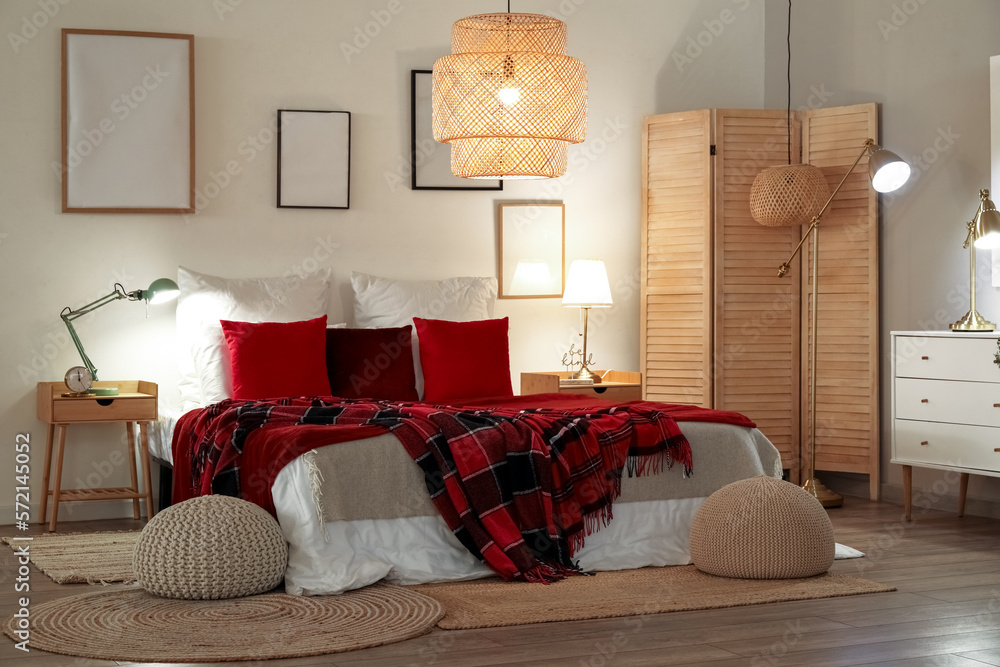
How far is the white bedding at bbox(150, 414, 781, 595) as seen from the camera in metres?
3.41

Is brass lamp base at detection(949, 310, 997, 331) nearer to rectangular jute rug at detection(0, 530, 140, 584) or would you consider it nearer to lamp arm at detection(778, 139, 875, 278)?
lamp arm at detection(778, 139, 875, 278)

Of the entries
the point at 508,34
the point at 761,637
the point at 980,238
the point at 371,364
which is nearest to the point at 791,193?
the point at 980,238

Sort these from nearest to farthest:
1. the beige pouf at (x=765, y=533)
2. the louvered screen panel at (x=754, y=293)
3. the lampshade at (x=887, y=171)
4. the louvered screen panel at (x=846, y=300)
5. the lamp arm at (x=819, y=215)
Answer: the beige pouf at (x=765, y=533), the lampshade at (x=887, y=171), the lamp arm at (x=819, y=215), the louvered screen panel at (x=846, y=300), the louvered screen panel at (x=754, y=293)

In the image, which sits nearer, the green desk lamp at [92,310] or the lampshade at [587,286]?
the green desk lamp at [92,310]

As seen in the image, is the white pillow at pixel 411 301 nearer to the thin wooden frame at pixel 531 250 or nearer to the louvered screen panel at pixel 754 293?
the thin wooden frame at pixel 531 250

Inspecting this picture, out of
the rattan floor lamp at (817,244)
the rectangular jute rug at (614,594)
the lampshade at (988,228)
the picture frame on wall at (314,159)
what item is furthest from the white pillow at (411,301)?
the lampshade at (988,228)

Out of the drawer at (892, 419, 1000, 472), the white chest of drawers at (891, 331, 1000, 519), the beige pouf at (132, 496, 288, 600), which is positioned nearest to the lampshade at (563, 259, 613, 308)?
the white chest of drawers at (891, 331, 1000, 519)

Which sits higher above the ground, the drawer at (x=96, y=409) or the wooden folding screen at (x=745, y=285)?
the wooden folding screen at (x=745, y=285)

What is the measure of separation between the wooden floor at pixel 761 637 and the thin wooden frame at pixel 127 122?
195cm

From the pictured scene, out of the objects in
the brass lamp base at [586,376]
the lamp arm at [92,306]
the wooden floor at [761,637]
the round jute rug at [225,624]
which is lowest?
the wooden floor at [761,637]

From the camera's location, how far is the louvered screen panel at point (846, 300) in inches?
214

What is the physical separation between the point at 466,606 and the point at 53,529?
2.24 m

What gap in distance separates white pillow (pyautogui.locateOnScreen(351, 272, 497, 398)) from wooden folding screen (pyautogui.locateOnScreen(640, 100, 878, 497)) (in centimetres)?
107

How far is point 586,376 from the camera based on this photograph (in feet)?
18.2
